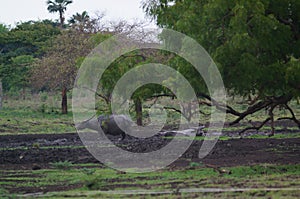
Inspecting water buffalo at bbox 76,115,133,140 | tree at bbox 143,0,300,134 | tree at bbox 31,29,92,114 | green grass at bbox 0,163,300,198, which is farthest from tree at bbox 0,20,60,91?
tree at bbox 143,0,300,134

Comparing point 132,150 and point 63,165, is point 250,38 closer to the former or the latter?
point 63,165

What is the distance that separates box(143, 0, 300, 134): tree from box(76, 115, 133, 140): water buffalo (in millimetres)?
13031

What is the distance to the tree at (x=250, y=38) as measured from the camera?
16.2 meters

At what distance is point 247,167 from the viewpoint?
1800cm

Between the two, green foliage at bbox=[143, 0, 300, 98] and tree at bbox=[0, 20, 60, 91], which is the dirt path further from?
tree at bbox=[0, 20, 60, 91]

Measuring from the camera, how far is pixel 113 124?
31.0 metres

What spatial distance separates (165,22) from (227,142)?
28.7ft

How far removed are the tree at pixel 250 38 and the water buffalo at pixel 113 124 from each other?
13.0 meters

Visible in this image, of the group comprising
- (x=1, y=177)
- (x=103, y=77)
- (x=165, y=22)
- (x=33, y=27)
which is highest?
(x=33, y=27)

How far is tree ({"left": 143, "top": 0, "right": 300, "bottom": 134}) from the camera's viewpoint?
Result: 16.2m

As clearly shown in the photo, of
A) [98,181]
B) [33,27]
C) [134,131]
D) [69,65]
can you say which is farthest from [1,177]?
[33,27]

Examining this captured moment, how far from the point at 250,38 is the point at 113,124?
15.5 meters

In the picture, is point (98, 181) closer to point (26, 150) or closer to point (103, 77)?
point (103, 77)

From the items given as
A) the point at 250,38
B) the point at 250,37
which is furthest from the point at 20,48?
the point at 250,38
